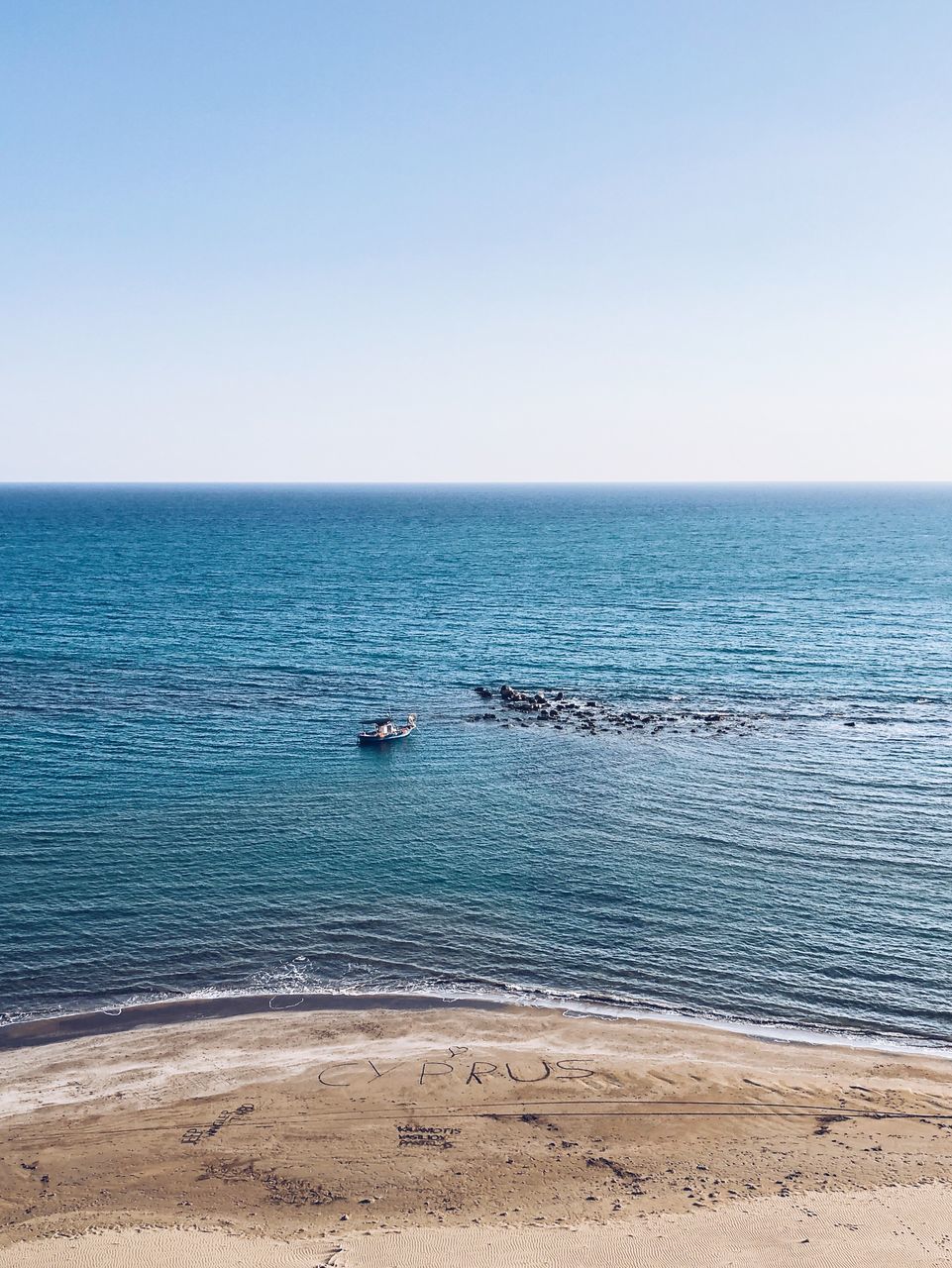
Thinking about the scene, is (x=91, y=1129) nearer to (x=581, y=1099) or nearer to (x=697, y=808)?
(x=581, y=1099)

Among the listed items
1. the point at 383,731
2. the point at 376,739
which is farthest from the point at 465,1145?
the point at 383,731

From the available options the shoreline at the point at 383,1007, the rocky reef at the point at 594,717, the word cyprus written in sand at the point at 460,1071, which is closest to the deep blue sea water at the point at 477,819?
the shoreline at the point at 383,1007

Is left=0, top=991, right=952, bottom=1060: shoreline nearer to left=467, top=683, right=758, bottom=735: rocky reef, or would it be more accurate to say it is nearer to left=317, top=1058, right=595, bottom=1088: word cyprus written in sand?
left=317, top=1058, right=595, bottom=1088: word cyprus written in sand

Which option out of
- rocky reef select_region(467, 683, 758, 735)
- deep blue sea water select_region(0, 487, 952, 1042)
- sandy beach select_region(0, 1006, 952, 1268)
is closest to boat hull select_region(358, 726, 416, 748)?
deep blue sea water select_region(0, 487, 952, 1042)

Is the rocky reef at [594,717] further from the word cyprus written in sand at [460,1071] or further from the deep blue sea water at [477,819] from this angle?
the word cyprus written in sand at [460,1071]

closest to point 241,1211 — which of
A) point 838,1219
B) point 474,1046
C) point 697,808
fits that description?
point 474,1046
